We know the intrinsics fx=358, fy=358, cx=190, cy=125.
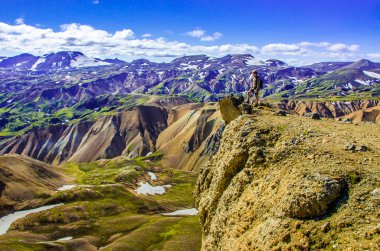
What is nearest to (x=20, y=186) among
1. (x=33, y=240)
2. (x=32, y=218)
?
(x=32, y=218)

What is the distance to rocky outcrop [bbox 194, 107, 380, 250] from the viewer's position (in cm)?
1767

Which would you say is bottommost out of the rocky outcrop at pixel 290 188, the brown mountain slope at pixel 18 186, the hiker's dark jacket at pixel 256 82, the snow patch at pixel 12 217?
the snow patch at pixel 12 217

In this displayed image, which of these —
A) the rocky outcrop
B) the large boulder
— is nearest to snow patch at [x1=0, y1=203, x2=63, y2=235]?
the large boulder

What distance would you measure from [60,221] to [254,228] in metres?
128

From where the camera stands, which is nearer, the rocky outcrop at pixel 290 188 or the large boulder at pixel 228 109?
the rocky outcrop at pixel 290 188

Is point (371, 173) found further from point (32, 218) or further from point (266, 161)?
point (32, 218)

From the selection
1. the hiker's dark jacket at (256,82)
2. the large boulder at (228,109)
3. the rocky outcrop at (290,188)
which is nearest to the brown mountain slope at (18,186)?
the large boulder at (228,109)

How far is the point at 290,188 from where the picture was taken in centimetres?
2059

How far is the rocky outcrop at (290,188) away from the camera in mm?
17672

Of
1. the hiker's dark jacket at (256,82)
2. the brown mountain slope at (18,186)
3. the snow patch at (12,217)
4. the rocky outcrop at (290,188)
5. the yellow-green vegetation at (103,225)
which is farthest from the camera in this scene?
the brown mountain slope at (18,186)

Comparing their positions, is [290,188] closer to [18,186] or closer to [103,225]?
[103,225]

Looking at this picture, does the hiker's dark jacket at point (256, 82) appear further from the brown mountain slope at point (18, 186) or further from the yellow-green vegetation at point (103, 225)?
the brown mountain slope at point (18, 186)

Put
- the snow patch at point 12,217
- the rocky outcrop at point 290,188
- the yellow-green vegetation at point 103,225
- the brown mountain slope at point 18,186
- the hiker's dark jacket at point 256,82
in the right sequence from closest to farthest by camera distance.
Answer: the rocky outcrop at point 290,188 → the hiker's dark jacket at point 256,82 → the yellow-green vegetation at point 103,225 → the snow patch at point 12,217 → the brown mountain slope at point 18,186

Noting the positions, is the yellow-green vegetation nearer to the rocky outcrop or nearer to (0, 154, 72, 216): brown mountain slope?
(0, 154, 72, 216): brown mountain slope
